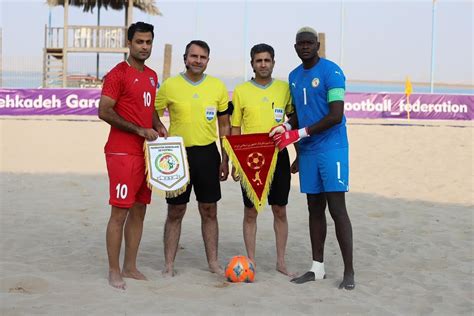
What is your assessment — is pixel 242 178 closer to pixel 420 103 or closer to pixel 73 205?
pixel 73 205

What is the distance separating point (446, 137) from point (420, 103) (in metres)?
7.41

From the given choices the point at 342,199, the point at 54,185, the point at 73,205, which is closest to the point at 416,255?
the point at 342,199

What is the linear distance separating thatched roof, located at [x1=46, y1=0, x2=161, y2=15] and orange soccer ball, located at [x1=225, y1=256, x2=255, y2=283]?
2723 centimetres

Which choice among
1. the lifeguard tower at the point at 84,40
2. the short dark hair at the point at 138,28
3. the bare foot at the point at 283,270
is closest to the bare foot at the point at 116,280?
the bare foot at the point at 283,270

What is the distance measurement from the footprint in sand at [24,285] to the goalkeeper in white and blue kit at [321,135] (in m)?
1.96

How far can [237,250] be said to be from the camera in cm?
604

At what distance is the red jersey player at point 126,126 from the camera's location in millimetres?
4422

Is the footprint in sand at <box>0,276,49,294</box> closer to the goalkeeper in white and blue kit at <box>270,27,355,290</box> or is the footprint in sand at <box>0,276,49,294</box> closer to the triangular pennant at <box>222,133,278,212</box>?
the triangular pennant at <box>222,133,278,212</box>

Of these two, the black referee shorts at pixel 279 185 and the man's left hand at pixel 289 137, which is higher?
the man's left hand at pixel 289 137

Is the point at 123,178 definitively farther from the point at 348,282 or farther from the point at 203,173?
the point at 348,282

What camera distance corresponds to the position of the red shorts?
14.5 ft

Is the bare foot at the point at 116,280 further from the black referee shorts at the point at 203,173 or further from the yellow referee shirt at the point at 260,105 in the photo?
the yellow referee shirt at the point at 260,105

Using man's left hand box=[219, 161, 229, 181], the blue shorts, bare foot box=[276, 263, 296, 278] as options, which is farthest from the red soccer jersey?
bare foot box=[276, 263, 296, 278]

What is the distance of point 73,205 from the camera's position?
7.74 m
